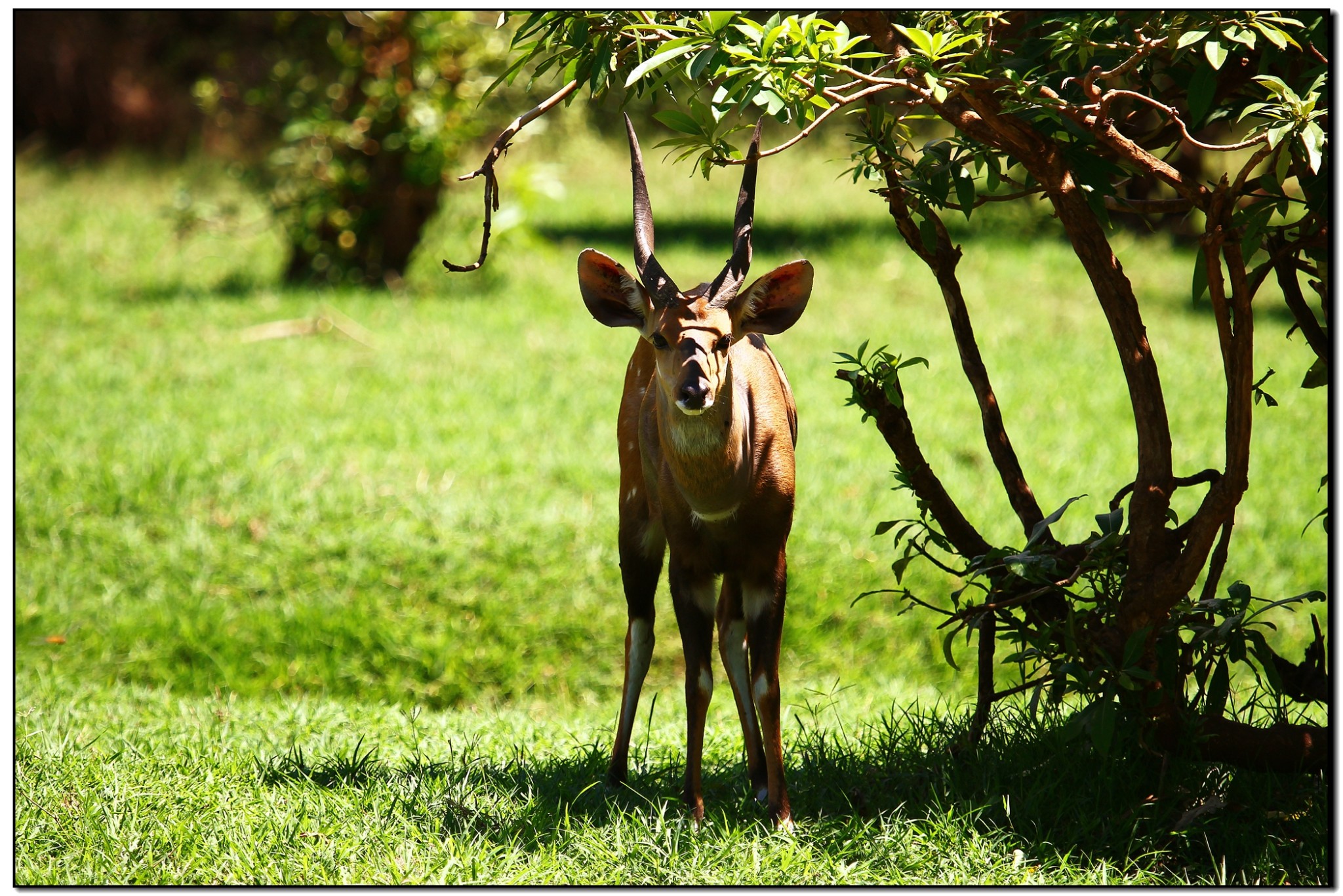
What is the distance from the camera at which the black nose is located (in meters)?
2.55

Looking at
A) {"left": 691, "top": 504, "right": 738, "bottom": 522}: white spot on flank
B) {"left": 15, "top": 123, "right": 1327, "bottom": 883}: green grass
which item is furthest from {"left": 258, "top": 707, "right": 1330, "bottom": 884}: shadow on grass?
{"left": 691, "top": 504, "right": 738, "bottom": 522}: white spot on flank

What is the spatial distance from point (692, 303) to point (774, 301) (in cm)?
22

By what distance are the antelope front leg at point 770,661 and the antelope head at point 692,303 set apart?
22.4 inches

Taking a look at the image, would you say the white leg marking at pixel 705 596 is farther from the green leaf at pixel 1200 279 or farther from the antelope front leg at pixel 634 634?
the green leaf at pixel 1200 279

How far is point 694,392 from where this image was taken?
8.38ft

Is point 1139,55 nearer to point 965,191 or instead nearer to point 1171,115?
point 1171,115

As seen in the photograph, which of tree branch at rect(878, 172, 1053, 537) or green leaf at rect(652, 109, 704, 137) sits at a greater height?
green leaf at rect(652, 109, 704, 137)

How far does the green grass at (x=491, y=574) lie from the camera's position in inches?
122

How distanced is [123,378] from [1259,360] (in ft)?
24.7

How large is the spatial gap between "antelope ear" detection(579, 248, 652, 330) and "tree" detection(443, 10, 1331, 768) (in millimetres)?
291

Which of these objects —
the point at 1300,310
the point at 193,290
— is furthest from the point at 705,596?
the point at 193,290

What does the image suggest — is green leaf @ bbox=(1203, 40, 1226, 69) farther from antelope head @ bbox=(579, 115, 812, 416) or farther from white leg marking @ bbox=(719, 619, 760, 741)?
white leg marking @ bbox=(719, 619, 760, 741)

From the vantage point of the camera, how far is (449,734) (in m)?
4.10

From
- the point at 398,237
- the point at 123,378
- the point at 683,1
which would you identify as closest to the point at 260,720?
the point at 683,1
